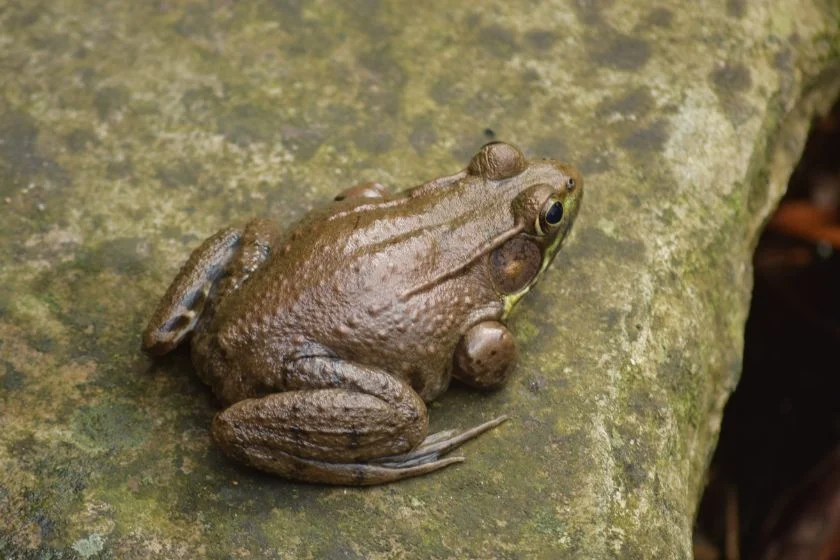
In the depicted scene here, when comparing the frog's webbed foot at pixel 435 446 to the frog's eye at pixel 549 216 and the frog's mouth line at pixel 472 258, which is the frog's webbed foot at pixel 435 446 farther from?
the frog's eye at pixel 549 216

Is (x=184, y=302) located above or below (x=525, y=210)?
above

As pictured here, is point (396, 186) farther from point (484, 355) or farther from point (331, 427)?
point (331, 427)

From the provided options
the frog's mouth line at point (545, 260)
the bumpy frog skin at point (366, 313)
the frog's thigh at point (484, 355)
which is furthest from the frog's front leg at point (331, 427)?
the frog's mouth line at point (545, 260)

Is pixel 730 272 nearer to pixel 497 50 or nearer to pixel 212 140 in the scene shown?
Answer: pixel 497 50

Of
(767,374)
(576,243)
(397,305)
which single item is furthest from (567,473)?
(767,374)

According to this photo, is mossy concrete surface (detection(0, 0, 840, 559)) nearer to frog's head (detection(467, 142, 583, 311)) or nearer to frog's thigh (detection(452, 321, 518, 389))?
frog's thigh (detection(452, 321, 518, 389))

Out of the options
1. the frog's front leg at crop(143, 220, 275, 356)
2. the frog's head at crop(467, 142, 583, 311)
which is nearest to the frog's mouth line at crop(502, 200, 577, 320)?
the frog's head at crop(467, 142, 583, 311)

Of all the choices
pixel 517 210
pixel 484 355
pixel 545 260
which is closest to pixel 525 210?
pixel 517 210
